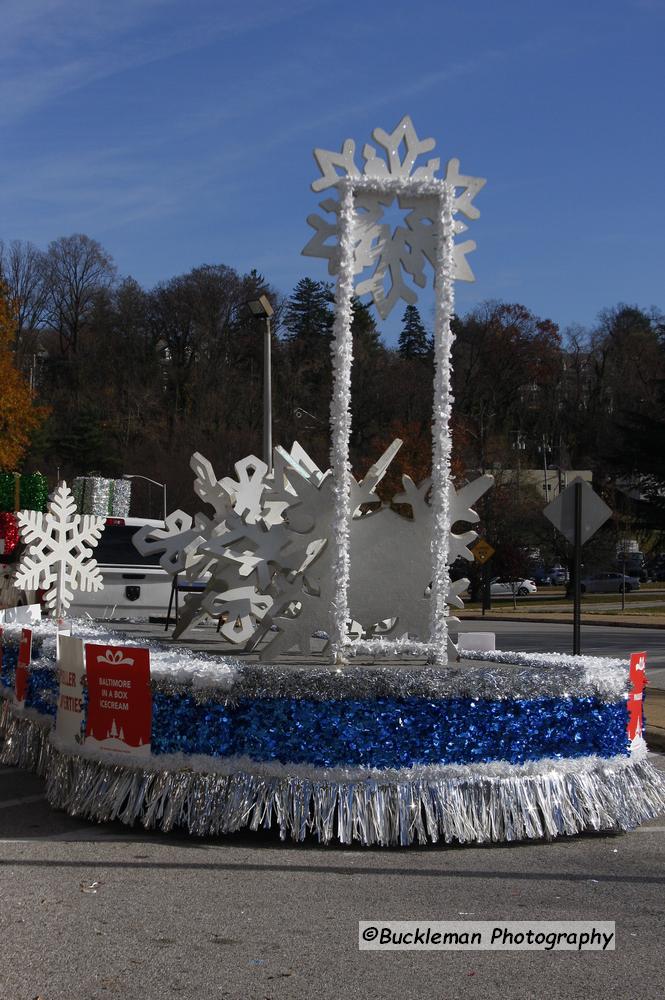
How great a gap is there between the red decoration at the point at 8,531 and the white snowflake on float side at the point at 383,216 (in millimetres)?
11743

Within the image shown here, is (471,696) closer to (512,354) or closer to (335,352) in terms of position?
(335,352)

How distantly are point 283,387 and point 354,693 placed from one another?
31238 millimetres

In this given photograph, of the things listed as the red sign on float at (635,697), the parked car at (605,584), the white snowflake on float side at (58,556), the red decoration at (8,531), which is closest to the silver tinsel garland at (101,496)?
the red decoration at (8,531)

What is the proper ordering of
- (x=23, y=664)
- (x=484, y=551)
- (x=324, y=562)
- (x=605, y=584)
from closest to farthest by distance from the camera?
1. (x=324, y=562)
2. (x=23, y=664)
3. (x=484, y=551)
4. (x=605, y=584)

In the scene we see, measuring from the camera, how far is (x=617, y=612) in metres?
38.0

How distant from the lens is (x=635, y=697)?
26.8 ft

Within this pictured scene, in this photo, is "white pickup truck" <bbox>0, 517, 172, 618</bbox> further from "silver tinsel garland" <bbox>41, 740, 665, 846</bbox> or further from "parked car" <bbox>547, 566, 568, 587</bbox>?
"parked car" <bbox>547, 566, 568, 587</bbox>

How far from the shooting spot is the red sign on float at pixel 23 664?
30.9 feet

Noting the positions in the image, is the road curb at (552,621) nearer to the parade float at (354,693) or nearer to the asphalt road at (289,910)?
the parade float at (354,693)

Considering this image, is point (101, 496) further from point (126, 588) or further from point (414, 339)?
point (414, 339)

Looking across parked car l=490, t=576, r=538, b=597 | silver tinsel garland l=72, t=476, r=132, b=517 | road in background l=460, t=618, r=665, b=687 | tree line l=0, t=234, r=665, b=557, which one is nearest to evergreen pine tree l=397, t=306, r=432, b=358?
tree line l=0, t=234, r=665, b=557

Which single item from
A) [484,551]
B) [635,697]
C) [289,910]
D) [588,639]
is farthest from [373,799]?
[484,551]

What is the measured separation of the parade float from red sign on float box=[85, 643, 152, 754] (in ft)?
0.05

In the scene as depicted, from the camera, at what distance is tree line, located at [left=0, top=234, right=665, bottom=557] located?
4259 centimetres
